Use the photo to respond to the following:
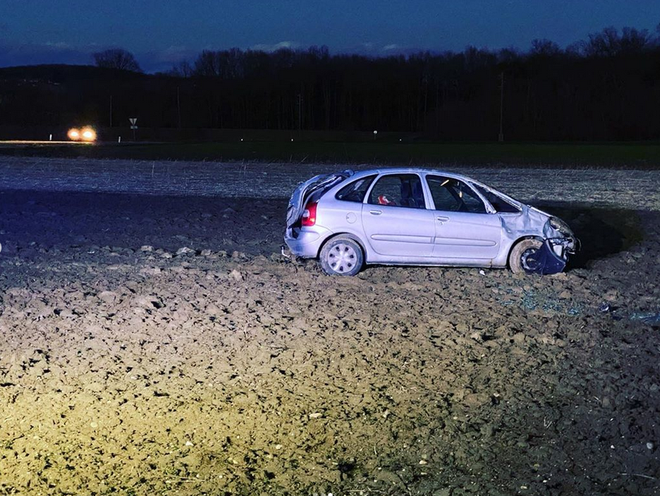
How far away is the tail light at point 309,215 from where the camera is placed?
12.0m

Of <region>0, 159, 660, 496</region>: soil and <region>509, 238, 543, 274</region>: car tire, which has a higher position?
<region>509, 238, 543, 274</region>: car tire

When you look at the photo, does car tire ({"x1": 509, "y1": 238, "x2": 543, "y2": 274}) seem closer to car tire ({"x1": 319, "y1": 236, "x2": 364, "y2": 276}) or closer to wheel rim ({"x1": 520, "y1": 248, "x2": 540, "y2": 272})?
wheel rim ({"x1": 520, "y1": 248, "x2": 540, "y2": 272})

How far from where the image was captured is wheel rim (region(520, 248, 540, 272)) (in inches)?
482

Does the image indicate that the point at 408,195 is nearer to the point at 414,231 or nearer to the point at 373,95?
the point at 414,231

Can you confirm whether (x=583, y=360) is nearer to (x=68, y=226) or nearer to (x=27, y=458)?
(x=27, y=458)

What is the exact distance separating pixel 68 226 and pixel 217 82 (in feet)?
491

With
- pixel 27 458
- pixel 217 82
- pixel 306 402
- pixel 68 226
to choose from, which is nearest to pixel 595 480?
pixel 306 402

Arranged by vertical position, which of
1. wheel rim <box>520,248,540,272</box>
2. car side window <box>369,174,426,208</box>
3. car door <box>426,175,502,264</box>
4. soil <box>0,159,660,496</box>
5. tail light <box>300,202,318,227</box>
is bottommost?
soil <box>0,159,660,496</box>

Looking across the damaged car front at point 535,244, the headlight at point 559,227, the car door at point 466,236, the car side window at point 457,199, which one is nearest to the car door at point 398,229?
the car door at point 466,236

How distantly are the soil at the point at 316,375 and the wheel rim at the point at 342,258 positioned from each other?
8.9 inches

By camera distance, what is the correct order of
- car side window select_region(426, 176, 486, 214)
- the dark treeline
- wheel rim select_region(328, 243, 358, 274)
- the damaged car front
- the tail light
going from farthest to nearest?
the dark treeline < car side window select_region(426, 176, 486, 214) < the damaged car front < wheel rim select_region(328, 243, 358, 274) < the tail light

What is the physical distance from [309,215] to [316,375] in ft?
14.7

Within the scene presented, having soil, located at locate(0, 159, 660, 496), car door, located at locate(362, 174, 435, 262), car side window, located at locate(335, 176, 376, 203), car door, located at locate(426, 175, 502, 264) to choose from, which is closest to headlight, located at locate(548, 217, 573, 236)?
soil, located at locate(0, 159, 660, 496)

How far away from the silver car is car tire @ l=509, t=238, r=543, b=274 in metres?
0.01
